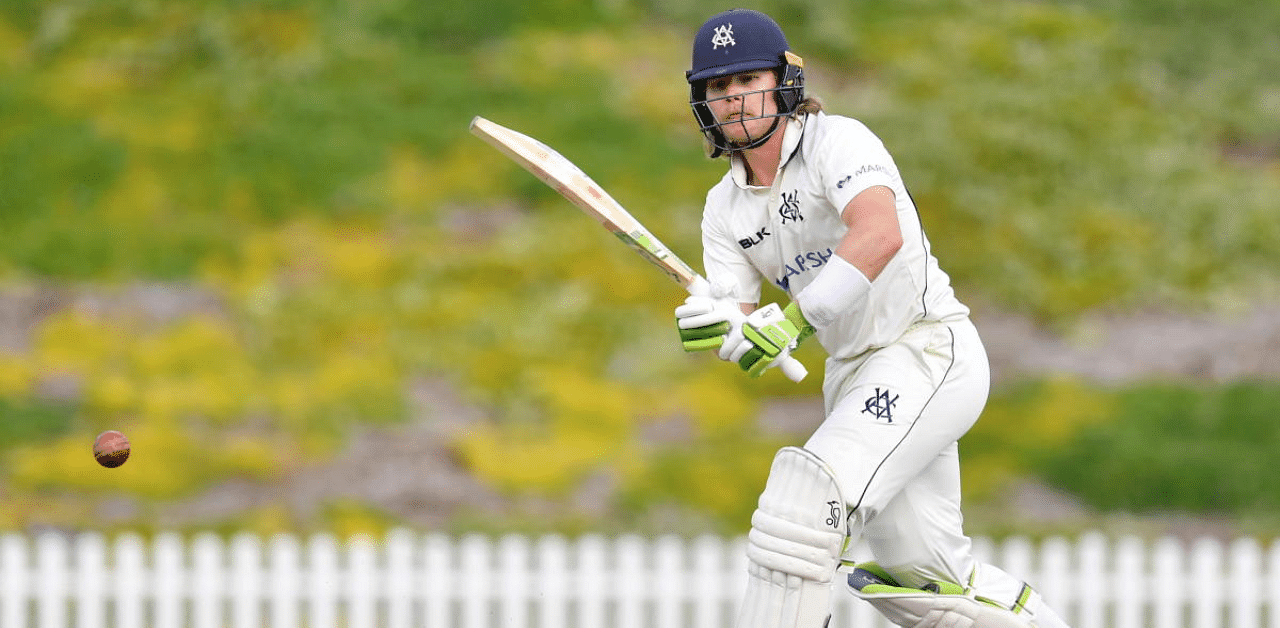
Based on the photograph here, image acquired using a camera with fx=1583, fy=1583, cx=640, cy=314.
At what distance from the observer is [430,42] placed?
13.2 meters

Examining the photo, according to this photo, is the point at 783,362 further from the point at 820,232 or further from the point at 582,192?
the point at 582,192

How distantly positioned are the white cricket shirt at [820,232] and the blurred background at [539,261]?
5.13m

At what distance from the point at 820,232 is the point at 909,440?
0.57m

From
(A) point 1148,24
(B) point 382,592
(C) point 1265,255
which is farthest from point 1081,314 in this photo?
(B) point 382,592

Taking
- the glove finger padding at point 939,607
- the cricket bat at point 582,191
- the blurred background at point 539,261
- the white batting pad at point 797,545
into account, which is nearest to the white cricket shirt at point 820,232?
the cricket bat at point 582,191

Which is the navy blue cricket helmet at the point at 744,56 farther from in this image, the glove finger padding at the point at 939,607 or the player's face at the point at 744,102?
the glove finger padding at the point at 939,607

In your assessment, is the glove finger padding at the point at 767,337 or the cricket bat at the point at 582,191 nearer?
the glove finger padding at the point at 767,337

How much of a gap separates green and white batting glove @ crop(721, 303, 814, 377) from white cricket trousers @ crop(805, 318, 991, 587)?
0.77 feet

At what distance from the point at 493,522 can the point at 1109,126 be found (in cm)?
610

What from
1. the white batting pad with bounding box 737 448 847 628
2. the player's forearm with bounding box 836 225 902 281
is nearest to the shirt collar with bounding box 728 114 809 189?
the player's forearm with bounding box 836 225 902 281

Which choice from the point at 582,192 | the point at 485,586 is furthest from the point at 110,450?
the point at 485,586

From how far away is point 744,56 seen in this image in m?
3.87

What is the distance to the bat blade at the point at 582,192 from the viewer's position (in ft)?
13.3

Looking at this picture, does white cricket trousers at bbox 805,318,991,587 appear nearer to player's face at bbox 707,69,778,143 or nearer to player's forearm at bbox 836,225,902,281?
player's forearm at bbox 836,225,902,281
